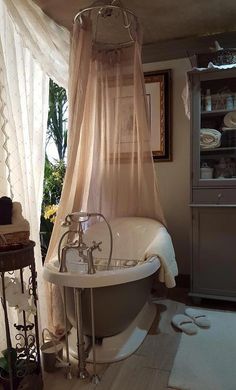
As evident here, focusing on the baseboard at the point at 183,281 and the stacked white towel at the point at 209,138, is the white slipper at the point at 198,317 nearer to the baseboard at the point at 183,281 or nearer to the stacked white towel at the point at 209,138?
the baseboard at the point at 183,281

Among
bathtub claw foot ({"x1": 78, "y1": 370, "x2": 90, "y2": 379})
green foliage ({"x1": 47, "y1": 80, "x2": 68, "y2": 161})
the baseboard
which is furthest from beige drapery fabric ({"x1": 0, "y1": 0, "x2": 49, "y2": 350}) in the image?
the baseboard

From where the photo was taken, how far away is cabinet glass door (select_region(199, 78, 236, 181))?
2527 millimetres

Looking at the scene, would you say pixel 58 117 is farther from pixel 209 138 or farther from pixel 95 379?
pixel 95 379

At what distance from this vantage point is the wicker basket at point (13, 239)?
4.75 ft

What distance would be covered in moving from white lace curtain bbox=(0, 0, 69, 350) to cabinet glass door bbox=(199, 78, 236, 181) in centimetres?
120

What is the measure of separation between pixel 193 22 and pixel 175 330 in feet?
7.90

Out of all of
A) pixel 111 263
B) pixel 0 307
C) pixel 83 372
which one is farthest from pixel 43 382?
pixel 111 263

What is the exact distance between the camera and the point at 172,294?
2842 millimetres

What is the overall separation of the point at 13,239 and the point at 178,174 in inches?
74.8

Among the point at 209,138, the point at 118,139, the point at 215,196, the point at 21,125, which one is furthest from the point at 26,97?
the point at 215,196

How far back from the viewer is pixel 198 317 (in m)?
2.33

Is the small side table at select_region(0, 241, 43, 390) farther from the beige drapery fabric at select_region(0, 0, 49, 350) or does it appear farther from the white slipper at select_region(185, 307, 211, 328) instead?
the white slipper at select_region(185, 307, 211, 328)

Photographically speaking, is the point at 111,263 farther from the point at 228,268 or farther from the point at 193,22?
the point at 193,22

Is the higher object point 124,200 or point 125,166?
point 125,166
